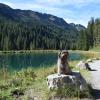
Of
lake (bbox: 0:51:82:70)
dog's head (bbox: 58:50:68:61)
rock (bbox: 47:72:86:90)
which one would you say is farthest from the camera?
lake (bbox: 0:51:82:70)

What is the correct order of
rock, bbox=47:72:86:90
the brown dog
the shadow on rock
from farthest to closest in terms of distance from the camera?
the brown dog → the shadow on rock → rock, bbox=47:72:86:90

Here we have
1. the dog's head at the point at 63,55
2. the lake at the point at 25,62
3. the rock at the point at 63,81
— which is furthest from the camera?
the lake at the point at 25,62

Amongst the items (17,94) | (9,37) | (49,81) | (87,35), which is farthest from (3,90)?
(9,37)

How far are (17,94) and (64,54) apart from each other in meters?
2.50

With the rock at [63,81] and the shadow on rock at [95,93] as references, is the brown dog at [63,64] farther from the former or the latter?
the shadow on rock at [95,93]

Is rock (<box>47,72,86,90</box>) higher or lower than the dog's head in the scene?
lower

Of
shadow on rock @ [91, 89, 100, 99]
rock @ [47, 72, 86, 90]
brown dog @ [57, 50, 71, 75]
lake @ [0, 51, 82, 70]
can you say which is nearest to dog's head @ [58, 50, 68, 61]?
brown dog @ [57, 50, 71, 75]

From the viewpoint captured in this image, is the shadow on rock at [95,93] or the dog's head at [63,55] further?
the dog's head at [63,55]

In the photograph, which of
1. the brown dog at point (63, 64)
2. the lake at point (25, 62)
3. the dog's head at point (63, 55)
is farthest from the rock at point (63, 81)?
the lake at point (25, 62)

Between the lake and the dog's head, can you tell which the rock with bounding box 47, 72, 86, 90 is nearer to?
the dog's head

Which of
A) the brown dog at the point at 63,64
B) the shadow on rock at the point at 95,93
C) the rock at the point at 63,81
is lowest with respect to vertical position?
the shadow on rock at the point at 95,93

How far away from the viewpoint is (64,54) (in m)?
14.2

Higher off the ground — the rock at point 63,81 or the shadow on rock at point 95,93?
the rock at point 63,81

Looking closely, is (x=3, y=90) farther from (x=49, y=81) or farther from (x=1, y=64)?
(x=1, y=64)
